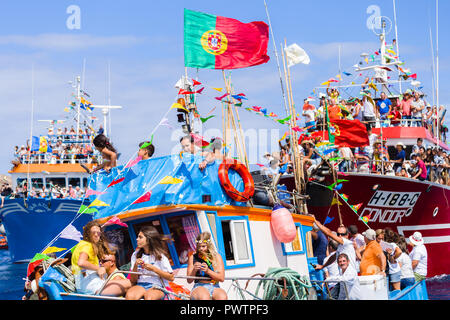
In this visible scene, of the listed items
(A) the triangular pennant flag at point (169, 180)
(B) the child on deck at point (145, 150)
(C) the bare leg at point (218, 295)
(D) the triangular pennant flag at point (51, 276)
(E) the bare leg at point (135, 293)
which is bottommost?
(C) the bare leg at point (218, 295)

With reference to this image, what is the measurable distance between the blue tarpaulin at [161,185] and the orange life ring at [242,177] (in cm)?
8

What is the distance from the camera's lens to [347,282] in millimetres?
9289

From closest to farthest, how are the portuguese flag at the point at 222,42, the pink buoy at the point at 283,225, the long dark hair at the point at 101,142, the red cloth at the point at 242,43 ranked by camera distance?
the pink buoy at the point at 283,225
the long dark hair at the point at 101,142
the portuguese flag at the point at 222,42
the red cloth at the point at 242,43

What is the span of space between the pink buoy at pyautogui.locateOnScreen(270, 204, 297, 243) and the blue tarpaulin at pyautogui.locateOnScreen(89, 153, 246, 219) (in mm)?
609

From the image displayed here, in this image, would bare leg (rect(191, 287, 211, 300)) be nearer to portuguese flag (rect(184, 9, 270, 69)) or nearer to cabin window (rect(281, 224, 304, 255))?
cabin window (rect(281, 224, 304, 255))

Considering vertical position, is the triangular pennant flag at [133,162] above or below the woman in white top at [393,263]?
above

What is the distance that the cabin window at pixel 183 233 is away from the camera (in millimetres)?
9219

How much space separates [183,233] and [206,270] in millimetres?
1883

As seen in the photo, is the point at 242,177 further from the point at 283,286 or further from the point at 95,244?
the point at 95,244

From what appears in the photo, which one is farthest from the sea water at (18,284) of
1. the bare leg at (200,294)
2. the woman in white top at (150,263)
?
the woman in white top at (150,263)

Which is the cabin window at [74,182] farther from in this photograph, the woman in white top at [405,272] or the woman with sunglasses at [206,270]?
the woman with sunglasses at [206,270]

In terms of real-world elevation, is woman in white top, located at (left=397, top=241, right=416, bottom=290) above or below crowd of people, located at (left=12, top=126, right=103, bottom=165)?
below

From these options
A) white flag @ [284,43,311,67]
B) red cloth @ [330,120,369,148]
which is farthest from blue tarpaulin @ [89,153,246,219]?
red cloth @ [330,120,369,148]

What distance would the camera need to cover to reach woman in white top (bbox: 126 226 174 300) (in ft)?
24.7
